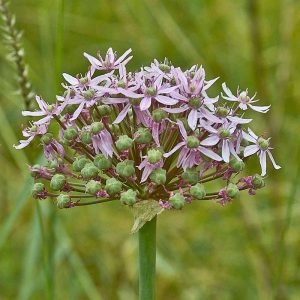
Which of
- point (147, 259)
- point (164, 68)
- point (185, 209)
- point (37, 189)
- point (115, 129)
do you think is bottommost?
point (147, 259)

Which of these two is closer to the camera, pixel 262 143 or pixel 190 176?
pixel 190 176

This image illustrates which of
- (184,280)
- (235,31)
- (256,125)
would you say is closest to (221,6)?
(235,31)

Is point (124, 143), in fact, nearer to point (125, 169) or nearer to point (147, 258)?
point (125, 169)

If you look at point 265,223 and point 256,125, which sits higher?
point 256,125

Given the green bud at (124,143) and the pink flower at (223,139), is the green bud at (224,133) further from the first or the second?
the green bud at (124,143)

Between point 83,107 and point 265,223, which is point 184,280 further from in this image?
point 83,107

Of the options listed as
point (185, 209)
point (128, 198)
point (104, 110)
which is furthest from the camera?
point (185, 209)

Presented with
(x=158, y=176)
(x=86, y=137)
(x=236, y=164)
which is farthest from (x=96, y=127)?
(x=236, y=164)

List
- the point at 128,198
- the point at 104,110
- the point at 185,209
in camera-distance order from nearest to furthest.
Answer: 1. the point at 128,198
2. the point at 104,110
3. the point at 185,209

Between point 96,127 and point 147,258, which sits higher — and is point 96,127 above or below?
above
